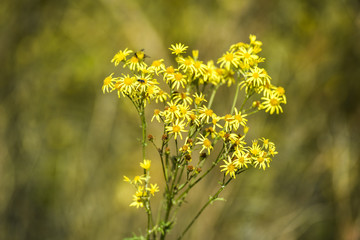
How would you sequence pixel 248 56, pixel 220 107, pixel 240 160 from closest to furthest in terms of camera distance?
pixel 240 160 → pixel 248 56 → pixel 220 107

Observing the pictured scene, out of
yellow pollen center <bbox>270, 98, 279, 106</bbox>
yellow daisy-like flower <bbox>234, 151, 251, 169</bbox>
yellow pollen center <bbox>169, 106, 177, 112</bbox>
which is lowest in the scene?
yellow daisy-like flower <bbox>234, 151, 251, 169</bbox>

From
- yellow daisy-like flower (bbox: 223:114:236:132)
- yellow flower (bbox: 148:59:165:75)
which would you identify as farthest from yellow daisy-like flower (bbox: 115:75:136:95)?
yellow daisy-like flower (bbox: 223:114:236:132)

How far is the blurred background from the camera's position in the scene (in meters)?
5.10

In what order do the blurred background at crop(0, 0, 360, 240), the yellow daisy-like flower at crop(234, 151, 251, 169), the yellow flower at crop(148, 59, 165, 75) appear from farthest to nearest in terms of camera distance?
1. the blurred background at crop(0, 0, 360, 240)
2. the yellow flower at crop(148, 59, 165, 75)
3. the yellow daisy-like flower at crop(234, 151, 251, 169)

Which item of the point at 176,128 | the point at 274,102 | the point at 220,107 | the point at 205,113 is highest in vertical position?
the point at 220,107

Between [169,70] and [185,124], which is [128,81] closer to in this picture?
[169,70]

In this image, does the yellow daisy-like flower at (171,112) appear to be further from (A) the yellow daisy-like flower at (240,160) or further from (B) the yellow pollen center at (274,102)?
(B) the yellow pollen center at (274,102)

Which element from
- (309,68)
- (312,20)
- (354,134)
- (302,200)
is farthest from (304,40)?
(302,200)

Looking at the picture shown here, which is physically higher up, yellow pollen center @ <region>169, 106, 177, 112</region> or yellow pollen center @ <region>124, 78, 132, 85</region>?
yellow pollen center @ <region>124, 78, 132, 85</region>

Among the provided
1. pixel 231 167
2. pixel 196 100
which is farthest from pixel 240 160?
pixel 196 100

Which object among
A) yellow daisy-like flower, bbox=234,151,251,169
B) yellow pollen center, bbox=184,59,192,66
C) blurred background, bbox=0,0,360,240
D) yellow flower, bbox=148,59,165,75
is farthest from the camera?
blurred background, bbox=0,0,360,240

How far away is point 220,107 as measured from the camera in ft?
16.1

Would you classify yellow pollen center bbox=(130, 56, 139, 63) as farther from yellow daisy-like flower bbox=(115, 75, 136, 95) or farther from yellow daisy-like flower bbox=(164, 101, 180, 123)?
yellow daisy-like flower bbox=(164, 101, 180, 123)

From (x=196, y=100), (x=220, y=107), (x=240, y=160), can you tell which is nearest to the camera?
(x=240, y=160)
